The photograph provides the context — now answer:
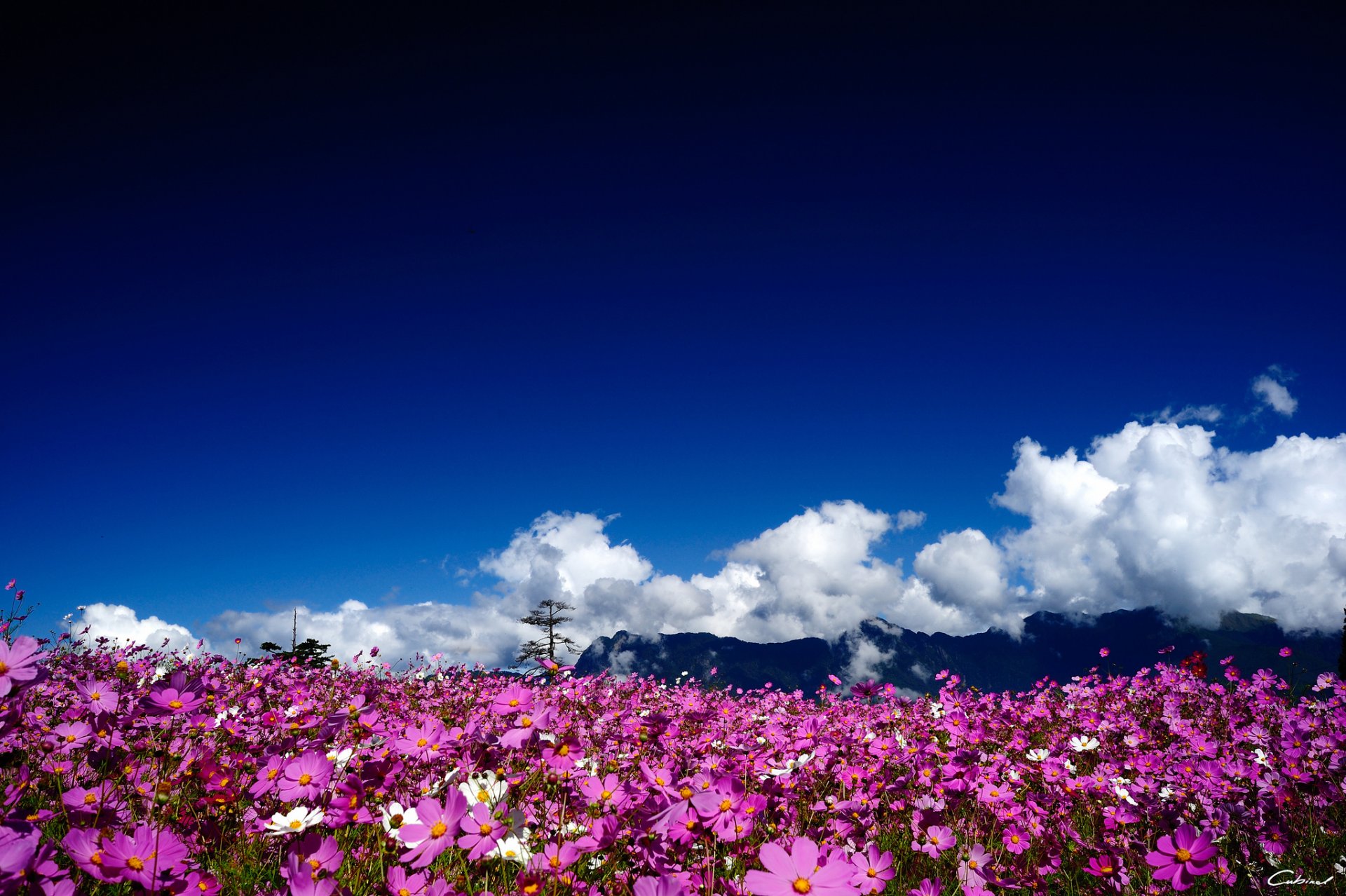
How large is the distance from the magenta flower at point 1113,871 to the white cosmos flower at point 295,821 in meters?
3.26

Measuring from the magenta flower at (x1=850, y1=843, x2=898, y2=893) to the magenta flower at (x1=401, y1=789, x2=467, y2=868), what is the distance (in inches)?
42.1

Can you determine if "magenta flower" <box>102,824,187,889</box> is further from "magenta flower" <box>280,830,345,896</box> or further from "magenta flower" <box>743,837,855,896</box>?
"magenta flower" <box>743,837,855,896</box>

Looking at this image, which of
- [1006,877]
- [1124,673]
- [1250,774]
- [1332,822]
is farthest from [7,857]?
[1124,673]

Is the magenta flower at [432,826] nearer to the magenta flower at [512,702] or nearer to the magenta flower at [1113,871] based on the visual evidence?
the magenta flower at [512,702]

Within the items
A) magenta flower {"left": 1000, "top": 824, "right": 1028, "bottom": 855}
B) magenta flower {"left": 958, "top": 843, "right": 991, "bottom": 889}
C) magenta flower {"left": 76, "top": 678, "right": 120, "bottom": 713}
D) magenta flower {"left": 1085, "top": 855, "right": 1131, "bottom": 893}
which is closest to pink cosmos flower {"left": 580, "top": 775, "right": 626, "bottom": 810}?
magenta flower {"left": 958, "top": 843, "right": 991, "bottom": 889}

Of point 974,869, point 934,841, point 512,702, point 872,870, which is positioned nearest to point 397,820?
point 512,702

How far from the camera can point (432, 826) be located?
1.79 meters

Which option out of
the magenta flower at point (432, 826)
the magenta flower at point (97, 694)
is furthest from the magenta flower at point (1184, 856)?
the magenta flower at point (97, 694)

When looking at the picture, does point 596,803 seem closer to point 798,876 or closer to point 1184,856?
point 798,876

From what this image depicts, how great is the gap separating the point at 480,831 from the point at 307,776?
817mm

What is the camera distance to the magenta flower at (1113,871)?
9.71 ft

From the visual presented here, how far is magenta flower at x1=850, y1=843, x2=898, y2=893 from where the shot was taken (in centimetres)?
179

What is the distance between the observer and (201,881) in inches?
72.6

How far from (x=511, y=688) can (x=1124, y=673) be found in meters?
12.0
